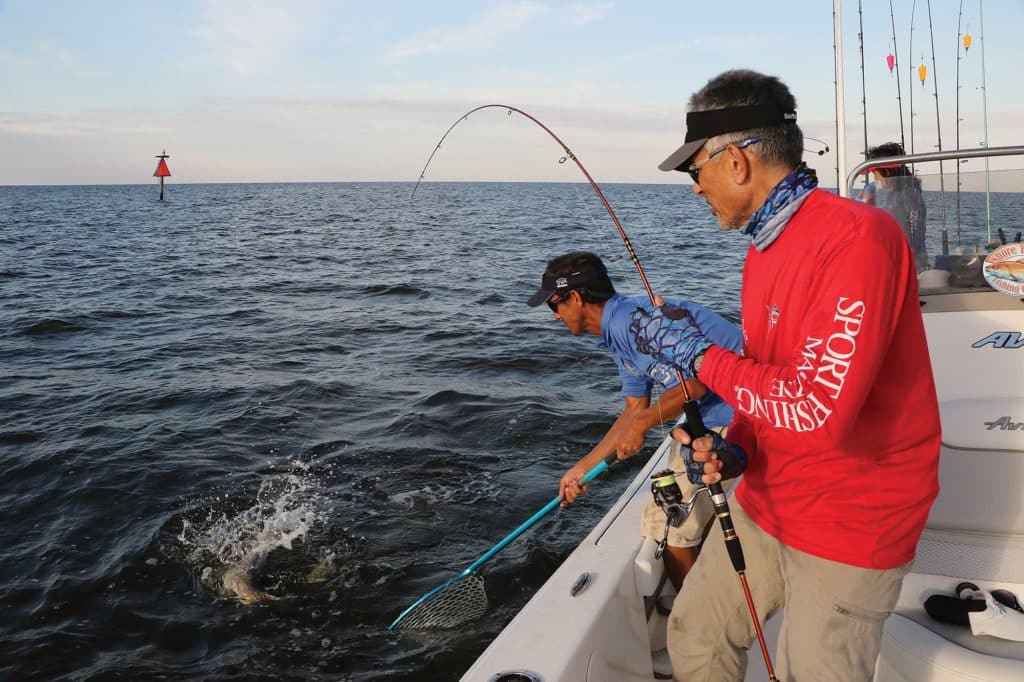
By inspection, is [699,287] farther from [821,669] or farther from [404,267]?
[821,669]

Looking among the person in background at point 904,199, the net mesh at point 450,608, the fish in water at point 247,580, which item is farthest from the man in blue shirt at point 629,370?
the fish in water at point 247,580

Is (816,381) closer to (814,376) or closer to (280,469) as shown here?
(814,376)

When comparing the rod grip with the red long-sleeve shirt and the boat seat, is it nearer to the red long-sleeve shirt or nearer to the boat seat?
the red long-sleeve shirt

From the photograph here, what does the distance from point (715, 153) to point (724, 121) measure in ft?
0.27

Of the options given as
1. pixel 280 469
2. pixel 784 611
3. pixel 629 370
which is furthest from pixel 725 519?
pixel 280 469

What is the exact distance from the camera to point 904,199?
3.60 meters

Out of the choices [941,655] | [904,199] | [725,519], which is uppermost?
[904,199]

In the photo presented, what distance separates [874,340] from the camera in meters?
1.58

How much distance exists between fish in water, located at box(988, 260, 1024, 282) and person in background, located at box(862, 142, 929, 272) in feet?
1.20

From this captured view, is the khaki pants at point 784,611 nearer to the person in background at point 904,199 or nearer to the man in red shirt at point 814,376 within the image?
the man in red shirt at point 814,376

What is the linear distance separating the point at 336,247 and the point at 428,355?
735 inches

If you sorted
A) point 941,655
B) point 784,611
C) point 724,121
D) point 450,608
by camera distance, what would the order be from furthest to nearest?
point 450,608 → point 941,655 → point 784,611 → point 724,121

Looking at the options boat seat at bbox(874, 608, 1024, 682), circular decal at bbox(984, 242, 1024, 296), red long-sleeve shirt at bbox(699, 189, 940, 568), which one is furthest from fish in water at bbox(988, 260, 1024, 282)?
red long-sleeve shirt at bbox(699, 189, 940, 568)

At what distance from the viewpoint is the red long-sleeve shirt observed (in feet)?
5.23
